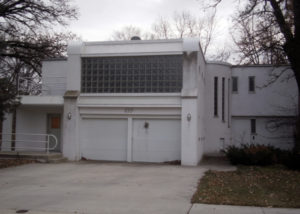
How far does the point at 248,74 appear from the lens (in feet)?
76.6

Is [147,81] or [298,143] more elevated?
[147,81]

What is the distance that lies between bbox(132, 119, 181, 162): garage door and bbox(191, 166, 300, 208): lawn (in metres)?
3.40

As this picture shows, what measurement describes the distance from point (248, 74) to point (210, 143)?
5252mm

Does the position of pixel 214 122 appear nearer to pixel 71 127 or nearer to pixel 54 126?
pixel 71 127

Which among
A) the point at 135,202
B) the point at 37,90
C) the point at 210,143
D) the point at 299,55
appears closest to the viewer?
the point at 135,202

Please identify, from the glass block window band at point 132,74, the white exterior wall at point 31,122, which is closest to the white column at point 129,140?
the glass block window band at point 132,74

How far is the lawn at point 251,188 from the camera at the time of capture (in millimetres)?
8977

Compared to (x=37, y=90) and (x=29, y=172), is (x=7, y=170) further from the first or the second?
(x=37, y=90)

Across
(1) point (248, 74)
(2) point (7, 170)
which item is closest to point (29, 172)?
(2) point (7, 170)

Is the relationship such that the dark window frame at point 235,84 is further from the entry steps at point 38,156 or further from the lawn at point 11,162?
the lawn at point 11,162

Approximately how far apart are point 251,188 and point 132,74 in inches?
348

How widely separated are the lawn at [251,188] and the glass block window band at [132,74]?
204 inches

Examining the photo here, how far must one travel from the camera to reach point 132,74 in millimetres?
17531

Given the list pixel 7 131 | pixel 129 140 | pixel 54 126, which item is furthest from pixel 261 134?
pixel 7 131
